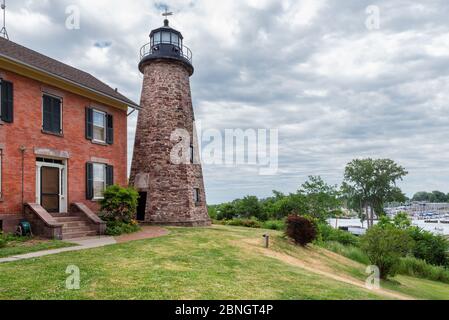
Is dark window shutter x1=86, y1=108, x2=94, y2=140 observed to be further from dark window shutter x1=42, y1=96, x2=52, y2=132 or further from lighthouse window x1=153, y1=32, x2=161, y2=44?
lighthouse window x1=153, y1=32, x2=161, y2=44

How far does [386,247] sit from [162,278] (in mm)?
9648

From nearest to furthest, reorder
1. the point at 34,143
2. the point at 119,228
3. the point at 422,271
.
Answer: the point at 34,143 < the point at 119,228 < the point at 422,271

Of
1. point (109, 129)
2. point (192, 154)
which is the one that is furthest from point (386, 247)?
point (109, 129)

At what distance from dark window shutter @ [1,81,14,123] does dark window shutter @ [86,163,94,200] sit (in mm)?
3998

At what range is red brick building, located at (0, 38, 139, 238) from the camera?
11969 millimetres

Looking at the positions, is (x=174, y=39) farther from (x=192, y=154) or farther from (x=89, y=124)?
(x=89, y=124)

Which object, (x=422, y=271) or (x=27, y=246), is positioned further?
(x=422, y=271)

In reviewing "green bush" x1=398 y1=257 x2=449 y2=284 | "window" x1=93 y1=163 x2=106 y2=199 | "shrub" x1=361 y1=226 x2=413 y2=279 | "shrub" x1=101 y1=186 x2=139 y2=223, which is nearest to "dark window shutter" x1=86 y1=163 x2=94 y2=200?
"window" x1=93 y1=163 x2=106 y2=199

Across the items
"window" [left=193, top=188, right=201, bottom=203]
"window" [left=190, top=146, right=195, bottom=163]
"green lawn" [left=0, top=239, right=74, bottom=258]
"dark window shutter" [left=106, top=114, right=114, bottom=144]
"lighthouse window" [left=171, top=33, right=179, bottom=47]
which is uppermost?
"lighthouse window" [left=171, top=33, right=179, bottom=47]

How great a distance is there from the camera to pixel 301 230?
1553 centimetres

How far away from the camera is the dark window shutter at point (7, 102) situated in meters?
11.9

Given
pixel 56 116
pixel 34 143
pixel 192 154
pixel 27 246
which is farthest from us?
pixel 192 154
